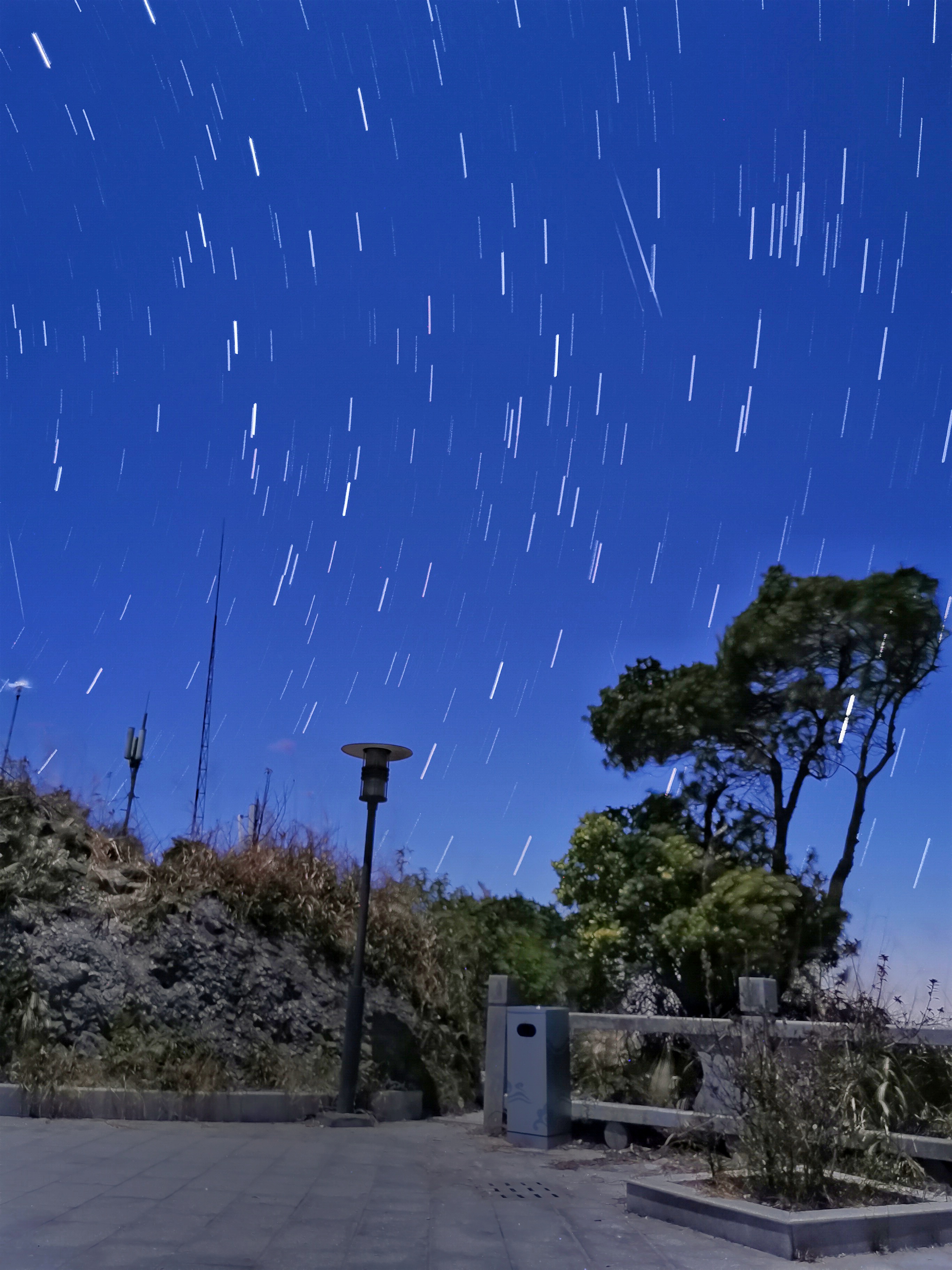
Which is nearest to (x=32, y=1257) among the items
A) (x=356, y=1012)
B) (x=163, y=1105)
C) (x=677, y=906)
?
(x=163, y=1105)

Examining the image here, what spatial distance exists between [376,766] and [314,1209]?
5079 millimetres

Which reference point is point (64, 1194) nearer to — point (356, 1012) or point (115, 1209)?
point (115, 1209)

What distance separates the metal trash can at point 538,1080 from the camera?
8203 millimetres

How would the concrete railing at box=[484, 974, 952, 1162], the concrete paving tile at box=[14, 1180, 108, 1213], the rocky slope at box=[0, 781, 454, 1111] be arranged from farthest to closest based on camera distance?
the rocky slope at box=[0, 781, 454, 1111], the concrete railing at box=[484, 974, 952, 1162], the concrete paving tile at box=[14, 1180, 108, 1213]

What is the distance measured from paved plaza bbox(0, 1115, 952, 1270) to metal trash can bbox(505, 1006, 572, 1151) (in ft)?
1.38

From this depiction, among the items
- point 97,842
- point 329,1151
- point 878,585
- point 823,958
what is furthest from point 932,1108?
point 878,585

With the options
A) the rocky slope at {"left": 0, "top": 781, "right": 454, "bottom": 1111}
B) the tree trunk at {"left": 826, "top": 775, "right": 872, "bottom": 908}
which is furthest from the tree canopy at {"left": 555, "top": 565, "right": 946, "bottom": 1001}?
the rocky slope at {"left": 0, "top": 781, "right": 454, "bottom": 1111}

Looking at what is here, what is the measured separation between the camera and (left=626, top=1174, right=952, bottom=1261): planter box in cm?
450

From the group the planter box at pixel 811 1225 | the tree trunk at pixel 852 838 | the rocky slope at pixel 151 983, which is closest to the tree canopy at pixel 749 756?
the tree trunk at pixel 852 838

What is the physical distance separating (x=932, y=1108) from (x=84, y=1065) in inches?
260

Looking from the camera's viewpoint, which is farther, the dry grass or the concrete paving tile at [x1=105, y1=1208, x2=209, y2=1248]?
the dry grass

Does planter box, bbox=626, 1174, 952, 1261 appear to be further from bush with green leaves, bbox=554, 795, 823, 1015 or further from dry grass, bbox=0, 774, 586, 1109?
bush with green leaves, bbox=554, 795, 823, 1015

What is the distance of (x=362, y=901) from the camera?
31.2 feet

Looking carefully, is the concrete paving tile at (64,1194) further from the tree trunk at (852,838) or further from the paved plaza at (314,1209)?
the tree trunk at (852,838)
